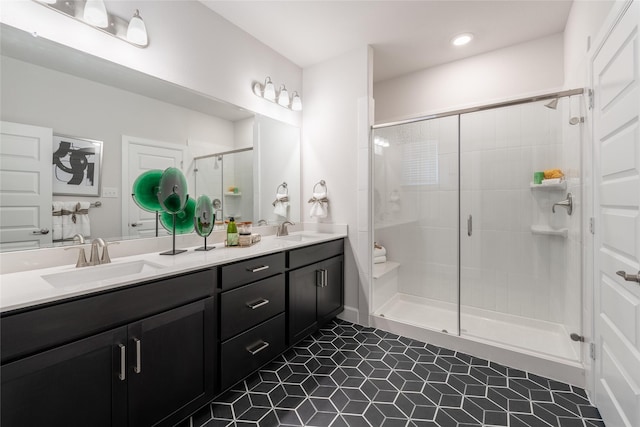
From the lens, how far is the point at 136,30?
1.62 metres

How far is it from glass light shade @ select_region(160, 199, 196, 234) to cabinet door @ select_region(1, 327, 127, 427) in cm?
81

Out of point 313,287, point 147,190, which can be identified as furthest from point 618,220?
point 147,190

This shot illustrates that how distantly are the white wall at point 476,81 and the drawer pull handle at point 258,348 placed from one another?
2659 mm

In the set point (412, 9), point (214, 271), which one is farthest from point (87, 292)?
point (412, 9)

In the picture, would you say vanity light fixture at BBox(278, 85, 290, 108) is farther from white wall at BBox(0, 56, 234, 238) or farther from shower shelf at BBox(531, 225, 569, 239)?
shower shelf at BBox(531, 225, 569, 239)

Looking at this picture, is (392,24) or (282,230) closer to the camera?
(392,24)

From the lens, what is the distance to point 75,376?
103cm

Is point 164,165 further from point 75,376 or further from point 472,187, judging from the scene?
point 472,187

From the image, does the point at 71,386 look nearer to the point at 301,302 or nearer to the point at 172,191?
the point at 172,191

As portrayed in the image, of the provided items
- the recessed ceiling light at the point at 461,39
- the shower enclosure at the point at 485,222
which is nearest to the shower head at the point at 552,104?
the shower enclosure at the point at 485,222

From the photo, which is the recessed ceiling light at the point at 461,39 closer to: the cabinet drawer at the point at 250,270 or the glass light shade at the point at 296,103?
the glass light shade at the point at 296,103

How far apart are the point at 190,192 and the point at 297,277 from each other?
974mm

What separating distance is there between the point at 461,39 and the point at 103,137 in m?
2.82

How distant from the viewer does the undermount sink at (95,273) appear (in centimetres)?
126
